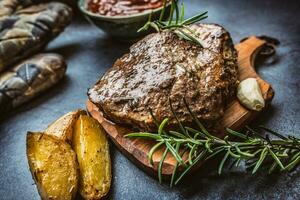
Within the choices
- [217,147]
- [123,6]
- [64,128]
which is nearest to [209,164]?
[217,147]

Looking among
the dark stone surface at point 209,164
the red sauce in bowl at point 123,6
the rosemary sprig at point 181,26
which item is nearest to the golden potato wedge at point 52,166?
the dark stone surface at point 209,164

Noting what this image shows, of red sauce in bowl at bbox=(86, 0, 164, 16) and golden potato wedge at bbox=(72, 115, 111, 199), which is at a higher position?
red sauce in bowl at bbox=(86, 0, 164, 16)

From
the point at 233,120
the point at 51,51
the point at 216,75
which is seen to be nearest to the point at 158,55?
the point at 216,75

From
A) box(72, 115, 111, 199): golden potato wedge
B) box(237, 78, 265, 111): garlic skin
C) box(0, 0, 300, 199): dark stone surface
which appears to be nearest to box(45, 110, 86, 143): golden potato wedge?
box(72, 115, 111, 199): golden potato wedge

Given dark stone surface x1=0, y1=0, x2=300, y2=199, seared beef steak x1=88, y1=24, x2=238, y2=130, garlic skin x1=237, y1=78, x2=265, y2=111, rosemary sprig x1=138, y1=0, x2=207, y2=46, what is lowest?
dark stone surface x1=0, y1=0, x2=300, y2=199

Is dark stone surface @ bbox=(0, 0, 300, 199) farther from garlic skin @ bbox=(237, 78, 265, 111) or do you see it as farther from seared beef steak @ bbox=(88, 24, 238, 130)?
seared beef steak @ bbox=(88, 24, 238, 130)
